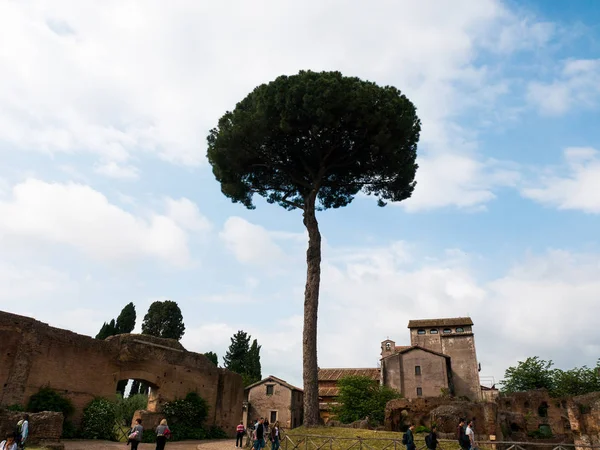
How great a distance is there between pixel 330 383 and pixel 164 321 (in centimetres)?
1770

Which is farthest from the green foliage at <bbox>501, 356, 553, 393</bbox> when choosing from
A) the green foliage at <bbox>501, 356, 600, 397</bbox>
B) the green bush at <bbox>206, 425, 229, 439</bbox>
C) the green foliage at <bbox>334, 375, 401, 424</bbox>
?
the green bush at <bbox>206, 425, 229, 439</bbox>

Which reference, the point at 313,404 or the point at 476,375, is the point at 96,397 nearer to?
the point at 313,404

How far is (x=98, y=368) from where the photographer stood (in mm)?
18141

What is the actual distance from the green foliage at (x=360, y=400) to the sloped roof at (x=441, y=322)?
12958 millimetres

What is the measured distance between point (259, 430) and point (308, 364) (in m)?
3.34

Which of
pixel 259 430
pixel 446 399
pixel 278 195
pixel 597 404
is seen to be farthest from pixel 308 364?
pixel 597 404

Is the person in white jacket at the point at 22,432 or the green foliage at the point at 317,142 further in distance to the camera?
the green foliage at the point at 317,142

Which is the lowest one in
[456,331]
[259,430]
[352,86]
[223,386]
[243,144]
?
[259,430]

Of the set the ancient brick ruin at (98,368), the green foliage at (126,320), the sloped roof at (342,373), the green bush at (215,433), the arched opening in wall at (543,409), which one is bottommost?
the green bush at (215,433)

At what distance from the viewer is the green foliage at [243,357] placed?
45500 millimetres

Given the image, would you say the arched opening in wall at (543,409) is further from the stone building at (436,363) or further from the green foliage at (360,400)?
the green foliage at (360,400)

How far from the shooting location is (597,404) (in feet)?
82.8

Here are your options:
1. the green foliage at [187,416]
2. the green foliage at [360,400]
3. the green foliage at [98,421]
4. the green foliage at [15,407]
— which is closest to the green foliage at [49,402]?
the green foliage at [15,407]

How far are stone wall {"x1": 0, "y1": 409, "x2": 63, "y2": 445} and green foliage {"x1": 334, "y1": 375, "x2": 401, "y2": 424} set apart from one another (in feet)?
76.2
